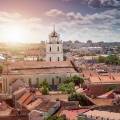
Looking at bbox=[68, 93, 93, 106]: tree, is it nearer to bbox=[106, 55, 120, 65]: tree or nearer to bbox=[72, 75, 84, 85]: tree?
bbox=[72, 75, 84, 85]: tree

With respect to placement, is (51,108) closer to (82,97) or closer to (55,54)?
(82,97)

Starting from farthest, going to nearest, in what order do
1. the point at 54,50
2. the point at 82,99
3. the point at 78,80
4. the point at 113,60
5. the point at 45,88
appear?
the point at 113,60 → the point at 54,50 → the point at 78,80 → the point at 45,88 → the point at 82,99

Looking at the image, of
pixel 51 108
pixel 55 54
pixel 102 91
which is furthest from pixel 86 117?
pixel 55 54

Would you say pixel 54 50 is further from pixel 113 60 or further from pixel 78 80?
pixel 113 60

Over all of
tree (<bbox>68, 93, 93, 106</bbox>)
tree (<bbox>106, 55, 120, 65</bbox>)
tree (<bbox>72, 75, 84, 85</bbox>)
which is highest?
tree (<bbox>106, 55, 120, 65</bbox>)

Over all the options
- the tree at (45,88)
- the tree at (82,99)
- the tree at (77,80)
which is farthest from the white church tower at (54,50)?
the tree at (82,99)

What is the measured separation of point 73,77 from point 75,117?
2044 cm

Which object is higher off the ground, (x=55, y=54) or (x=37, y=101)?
(x=55, y=54)

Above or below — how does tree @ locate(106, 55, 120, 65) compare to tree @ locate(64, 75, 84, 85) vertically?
above

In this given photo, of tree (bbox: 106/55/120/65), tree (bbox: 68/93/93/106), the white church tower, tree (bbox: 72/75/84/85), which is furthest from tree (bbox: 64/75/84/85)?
tree (bbox: 106/55/120/65)

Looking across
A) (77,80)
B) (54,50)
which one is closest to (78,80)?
(77,80)

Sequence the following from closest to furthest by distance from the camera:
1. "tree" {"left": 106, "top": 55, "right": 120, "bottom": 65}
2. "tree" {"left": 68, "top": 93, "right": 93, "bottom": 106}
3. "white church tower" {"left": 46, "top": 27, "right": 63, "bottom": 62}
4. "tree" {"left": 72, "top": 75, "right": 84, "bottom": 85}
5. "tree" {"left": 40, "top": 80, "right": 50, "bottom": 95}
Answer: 1. "tree" {"left": 68, "top": 93, "right": 93, "bottom": 106}
2. "tree" {"left": 40, "top": 80, "right": 50, "bottom": 95}
3. "tree" {"left": 72, "top": 75, "right": 84, "bottom": 85}
4. "white church tower" {"left": 46, "top": 27, "right": 63, "bottom": 62}
5. "tree" {"left": 106, "top": 55, "right": 120, "bottom": 65}

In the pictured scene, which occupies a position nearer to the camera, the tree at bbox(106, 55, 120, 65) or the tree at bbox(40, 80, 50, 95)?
the tree at bbox(40, 80, 50, 95)

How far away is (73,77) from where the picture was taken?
4044 centimetres
